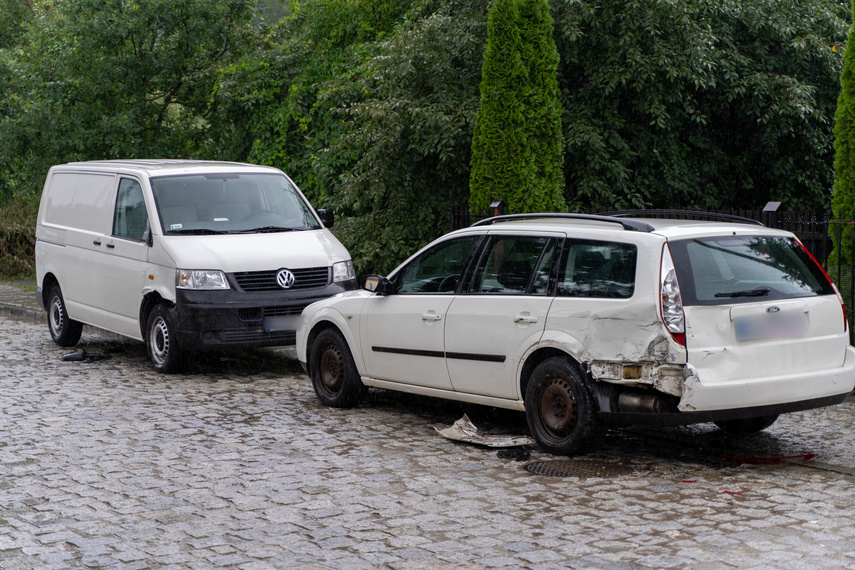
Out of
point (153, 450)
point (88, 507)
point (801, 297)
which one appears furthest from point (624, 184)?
point (88, 507)

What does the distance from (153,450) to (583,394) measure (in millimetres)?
2971

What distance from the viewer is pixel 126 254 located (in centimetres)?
1155

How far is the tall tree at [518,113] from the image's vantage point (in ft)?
43.8

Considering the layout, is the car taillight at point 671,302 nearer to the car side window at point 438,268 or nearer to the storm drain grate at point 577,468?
the storm drain grate at point 577,468

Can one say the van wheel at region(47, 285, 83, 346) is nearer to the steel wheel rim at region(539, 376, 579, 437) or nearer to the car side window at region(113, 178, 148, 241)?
the car side window at region(113, 178, 148, 241)

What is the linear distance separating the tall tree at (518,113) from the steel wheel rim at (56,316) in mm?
5311

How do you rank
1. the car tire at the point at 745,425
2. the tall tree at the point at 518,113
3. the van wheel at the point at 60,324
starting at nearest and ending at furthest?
the car tire at the point at 745,425, the van wheel at the point at 60,324, the tall tree at the point at 518,113

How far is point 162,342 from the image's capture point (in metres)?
11.1

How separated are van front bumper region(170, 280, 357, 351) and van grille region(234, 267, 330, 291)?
77 millimetres

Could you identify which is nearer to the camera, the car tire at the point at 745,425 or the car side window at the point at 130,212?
the car tire at the point at 745,425

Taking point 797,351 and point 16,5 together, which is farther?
point 16,5

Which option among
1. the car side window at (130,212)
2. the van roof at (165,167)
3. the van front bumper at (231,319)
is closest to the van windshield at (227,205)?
the van roof at (165,167)

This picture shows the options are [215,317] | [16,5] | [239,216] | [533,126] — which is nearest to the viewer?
[215,317]

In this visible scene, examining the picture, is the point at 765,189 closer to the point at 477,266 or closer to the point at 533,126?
the point at 533,126
